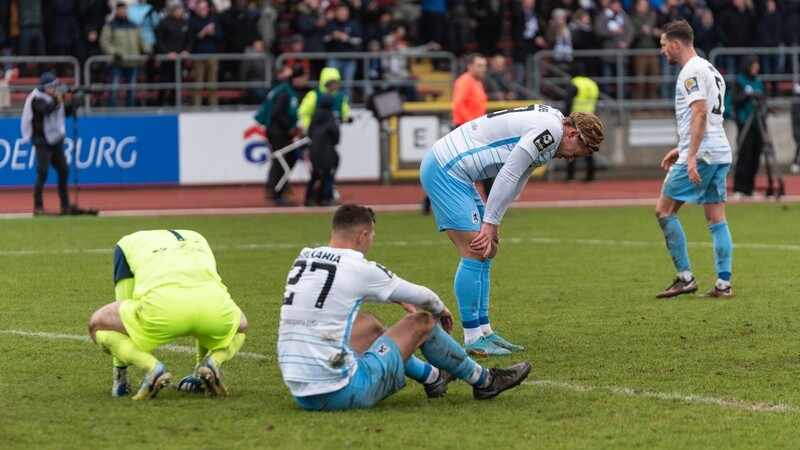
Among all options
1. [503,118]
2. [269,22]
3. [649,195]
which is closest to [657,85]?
[649,195]

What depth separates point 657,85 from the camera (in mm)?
29125

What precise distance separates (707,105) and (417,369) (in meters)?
5.08

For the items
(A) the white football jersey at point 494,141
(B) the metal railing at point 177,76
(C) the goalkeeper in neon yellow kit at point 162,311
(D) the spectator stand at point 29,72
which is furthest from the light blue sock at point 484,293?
(B) the metal railing at point 177,76

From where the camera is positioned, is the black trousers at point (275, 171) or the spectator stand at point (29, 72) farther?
the spectator stand at point (29, 72)

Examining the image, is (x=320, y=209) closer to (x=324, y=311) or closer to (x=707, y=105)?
(x=707, y=105)

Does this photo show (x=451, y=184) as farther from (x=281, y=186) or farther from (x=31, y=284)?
(x=281, y=186)

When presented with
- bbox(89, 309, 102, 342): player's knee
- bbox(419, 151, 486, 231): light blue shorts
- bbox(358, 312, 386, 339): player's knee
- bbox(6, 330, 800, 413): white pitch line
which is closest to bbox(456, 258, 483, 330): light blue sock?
bbox(419, 151, 486, 231): light blue shorts

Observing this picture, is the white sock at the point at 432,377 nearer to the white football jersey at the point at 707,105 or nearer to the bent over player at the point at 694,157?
the bent over player at the point at 694,157

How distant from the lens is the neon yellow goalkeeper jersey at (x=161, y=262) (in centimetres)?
718

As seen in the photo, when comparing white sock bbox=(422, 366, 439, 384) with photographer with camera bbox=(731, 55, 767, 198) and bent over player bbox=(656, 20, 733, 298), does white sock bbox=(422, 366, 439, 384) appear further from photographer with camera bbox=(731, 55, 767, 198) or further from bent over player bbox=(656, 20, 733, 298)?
photographer with camera bbox=(731, 55, 767, 198)

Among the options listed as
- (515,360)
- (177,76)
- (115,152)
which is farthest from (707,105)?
(177,76)

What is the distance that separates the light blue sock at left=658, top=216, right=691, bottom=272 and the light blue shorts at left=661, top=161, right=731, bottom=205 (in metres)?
0.23

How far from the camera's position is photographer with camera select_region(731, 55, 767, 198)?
73.5ft

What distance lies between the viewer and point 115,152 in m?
Answer: 24.8
